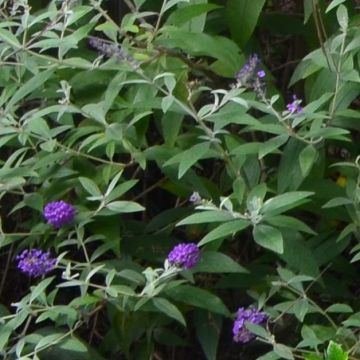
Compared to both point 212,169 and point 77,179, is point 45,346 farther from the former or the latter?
point 212,169

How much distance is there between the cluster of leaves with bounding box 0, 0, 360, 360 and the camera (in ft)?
7.37

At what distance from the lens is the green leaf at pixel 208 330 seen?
2.52 meters

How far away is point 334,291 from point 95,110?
688mm

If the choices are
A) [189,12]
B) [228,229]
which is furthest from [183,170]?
[189,12]

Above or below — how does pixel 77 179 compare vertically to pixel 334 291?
above

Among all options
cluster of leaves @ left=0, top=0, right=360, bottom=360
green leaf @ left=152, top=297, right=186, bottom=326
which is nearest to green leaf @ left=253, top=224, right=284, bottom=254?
cluster of leaves @ left=0, top=0, right=360, bottom=360

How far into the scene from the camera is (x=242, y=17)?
2496mm

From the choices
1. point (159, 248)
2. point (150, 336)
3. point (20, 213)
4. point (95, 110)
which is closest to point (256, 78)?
point (95, 110)

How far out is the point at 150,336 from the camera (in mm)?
A: 2539

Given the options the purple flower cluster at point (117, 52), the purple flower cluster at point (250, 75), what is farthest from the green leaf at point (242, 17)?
the purple flower cluster at point (117, 52)

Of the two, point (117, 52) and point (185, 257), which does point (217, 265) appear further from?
point (117, 52)

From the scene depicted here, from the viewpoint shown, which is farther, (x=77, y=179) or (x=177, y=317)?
(x=77, y=179)

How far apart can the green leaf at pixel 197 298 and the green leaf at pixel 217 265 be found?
49 millimetres

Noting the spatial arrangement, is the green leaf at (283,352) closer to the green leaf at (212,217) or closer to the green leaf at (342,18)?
the green leaf at (212,217)
